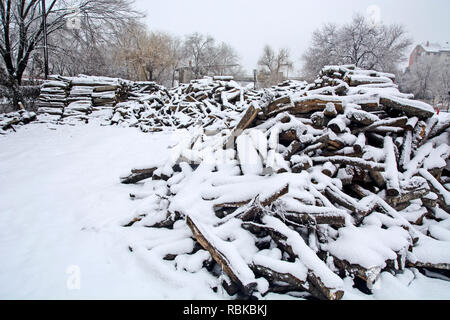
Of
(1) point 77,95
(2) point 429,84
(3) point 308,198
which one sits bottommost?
(3) point 308,198

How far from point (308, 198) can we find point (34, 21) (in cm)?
2035

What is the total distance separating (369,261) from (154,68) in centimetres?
3443

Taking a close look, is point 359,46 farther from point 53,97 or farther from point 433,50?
point 433,50

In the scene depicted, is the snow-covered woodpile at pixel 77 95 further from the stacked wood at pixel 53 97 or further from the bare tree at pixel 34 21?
the bare tree at pixel 34 21

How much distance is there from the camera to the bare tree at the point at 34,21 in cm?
1248

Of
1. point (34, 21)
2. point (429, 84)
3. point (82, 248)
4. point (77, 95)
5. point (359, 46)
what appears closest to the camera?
point (82, 248)

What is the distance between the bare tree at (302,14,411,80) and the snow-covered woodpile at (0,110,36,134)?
24.2 meters

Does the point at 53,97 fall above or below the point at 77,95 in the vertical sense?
below

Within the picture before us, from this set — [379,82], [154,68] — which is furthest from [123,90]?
[154,68]

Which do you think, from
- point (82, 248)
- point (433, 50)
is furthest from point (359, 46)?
point (433, 50)

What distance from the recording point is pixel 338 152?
3.08 m

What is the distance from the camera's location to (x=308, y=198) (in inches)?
95.4

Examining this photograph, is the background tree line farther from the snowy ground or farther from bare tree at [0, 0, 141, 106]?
the snowy ground

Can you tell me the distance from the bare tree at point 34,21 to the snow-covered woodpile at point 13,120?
220cm
